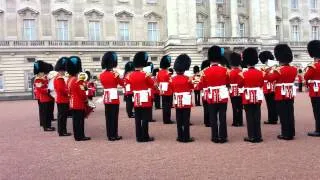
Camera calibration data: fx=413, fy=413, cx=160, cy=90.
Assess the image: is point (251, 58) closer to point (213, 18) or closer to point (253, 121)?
point (253, 121)

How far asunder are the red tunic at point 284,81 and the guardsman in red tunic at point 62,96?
488 cm

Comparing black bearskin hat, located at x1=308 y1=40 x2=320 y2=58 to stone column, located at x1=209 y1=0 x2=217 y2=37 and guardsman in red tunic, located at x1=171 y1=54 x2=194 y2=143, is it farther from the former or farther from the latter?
stone column, located at x1=209 y1=0 x2=217 y2=37

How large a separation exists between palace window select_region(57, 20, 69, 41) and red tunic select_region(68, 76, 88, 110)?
27.8 m

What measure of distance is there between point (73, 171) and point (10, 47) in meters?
30.1

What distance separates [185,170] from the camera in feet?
19.9

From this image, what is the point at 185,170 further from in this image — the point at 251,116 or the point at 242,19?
the point at 242,19

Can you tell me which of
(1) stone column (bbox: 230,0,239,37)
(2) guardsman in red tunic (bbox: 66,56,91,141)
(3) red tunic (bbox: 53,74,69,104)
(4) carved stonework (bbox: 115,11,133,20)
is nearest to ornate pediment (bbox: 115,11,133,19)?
(4) carved stonework (bbox: 115,11,133,20)

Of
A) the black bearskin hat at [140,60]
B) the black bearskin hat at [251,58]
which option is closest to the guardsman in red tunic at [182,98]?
the black bearskin hat at [140,60]

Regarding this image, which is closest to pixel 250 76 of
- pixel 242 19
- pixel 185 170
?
pixel 185 170

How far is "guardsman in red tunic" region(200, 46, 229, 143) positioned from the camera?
835 cm

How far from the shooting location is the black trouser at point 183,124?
8.57 meters

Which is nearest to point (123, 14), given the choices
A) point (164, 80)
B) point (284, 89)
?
point (164, 80)

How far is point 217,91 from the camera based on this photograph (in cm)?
841

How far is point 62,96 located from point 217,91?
4023mm
